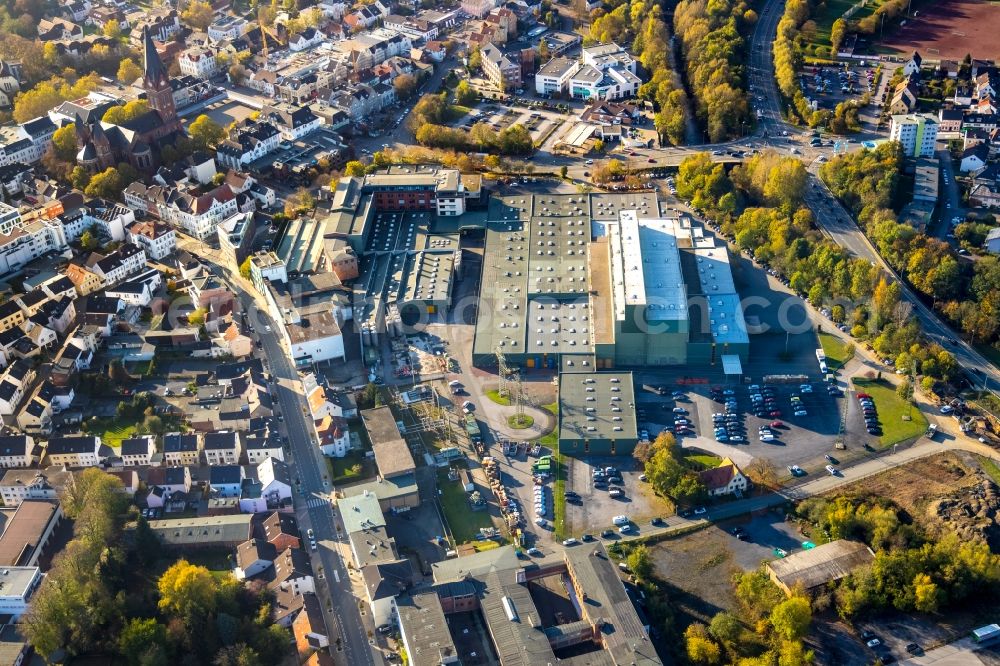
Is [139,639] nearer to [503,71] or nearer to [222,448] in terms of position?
[222,448]

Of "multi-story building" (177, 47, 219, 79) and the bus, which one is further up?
"multi-story building" (177, 47, 219, 79)

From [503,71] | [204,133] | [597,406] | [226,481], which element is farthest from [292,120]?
[597,406]

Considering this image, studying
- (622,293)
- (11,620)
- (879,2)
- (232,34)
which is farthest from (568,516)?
(879,2)

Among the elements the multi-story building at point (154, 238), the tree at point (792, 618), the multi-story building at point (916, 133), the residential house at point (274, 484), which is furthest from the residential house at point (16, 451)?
the multi-story building at point (916, 133)

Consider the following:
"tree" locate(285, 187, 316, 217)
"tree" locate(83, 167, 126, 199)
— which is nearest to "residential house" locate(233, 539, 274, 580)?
"tree" locate(285, 187, 316, 217)

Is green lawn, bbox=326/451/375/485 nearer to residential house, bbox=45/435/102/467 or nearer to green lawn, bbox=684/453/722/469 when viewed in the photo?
residential house, bbox=45/435/102/467

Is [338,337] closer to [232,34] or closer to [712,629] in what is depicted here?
[712,629]
